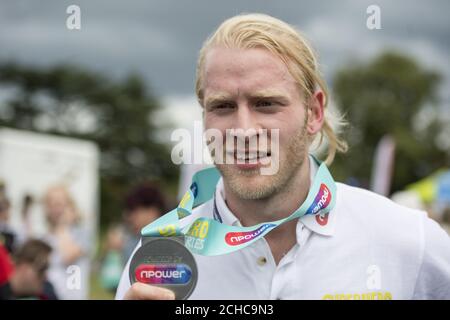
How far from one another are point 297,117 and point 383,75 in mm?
47173

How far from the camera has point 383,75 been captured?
157 ft

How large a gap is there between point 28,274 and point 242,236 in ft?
8.93

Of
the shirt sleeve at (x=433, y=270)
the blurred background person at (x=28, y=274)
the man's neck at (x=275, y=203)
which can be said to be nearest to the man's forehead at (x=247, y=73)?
the man's neck at (x=275, y=203)

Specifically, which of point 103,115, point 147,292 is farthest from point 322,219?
point 103,115

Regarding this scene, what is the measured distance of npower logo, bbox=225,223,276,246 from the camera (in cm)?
209

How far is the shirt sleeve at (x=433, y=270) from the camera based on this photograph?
2209 mm

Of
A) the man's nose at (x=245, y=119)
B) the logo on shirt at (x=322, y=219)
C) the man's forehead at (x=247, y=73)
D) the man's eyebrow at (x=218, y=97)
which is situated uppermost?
the man's forehead at (x=247, y=73)

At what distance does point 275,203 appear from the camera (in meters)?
2.18

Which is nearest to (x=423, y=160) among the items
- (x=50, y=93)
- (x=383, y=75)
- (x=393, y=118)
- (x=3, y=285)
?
(x=393, y=118)

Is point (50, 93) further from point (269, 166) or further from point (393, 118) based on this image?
point (269, 166)

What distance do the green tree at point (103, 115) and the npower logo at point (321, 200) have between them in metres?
26.6

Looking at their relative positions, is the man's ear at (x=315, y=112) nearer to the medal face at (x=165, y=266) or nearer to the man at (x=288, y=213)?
the man at (x=288, y=213)

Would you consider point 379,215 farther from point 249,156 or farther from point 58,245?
point 58,245

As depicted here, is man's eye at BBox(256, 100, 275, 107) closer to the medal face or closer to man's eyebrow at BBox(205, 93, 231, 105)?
man's eyebrow at BBox(205, 93, 231, 105)
